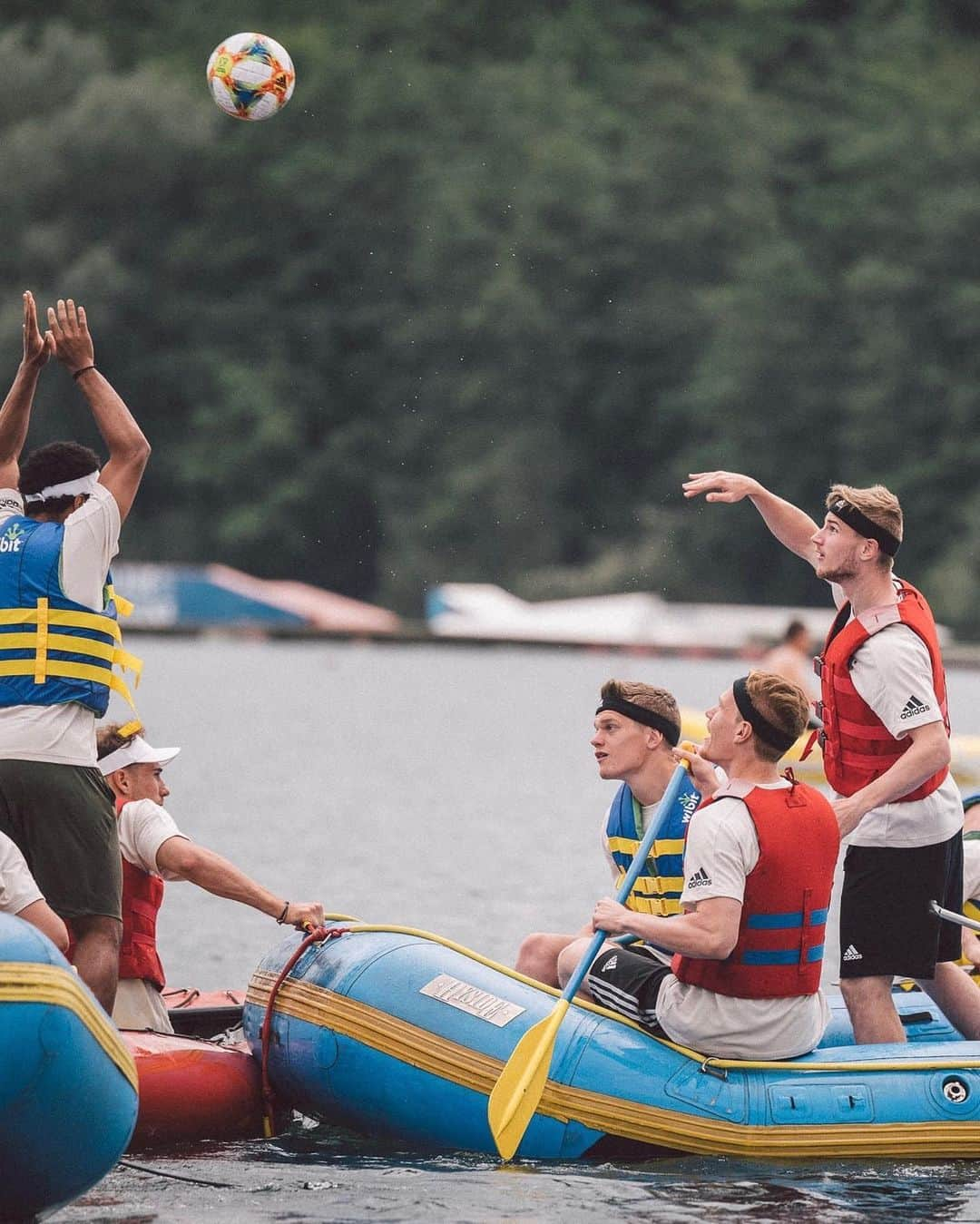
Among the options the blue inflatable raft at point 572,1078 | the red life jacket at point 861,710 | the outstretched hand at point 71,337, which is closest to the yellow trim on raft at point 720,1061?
the blue inflatable raft at point 572,1078

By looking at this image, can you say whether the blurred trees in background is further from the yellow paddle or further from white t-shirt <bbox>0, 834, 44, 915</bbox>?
white t-shirt <bbox>0, 834, 44, 915</bbox>

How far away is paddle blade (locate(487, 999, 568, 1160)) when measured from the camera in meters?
5.80

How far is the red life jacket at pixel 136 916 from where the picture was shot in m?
6.21

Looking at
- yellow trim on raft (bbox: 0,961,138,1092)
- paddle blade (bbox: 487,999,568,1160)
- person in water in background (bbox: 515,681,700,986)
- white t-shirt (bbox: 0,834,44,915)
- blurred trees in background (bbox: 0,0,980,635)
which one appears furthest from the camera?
blurred trees in background (bbox: 0,0,980,635)

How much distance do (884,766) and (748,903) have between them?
2.24 ft

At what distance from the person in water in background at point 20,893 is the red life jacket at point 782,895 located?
1.62 m

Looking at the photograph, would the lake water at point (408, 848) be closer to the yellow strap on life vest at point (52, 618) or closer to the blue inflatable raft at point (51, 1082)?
the blue inflatable raft at point (51, 1082)

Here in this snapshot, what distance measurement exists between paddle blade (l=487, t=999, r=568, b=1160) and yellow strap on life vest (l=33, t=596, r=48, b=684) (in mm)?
1590

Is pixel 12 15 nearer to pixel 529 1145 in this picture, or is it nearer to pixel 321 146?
pixel 321 146

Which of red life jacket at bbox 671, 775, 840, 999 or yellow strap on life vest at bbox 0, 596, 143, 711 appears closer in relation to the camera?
red life jacket at bbox 671, 775, 840, 999

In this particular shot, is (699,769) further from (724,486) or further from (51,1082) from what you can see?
(51,1082)

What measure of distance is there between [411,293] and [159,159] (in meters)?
6.27

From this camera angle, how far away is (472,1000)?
6.01 meters

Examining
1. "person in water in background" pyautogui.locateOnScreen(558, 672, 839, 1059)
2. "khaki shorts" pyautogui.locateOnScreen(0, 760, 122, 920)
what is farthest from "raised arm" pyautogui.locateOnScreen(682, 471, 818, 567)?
"khaki shorts" pyautogui.locateOnScreen(0, 760, 122, 920)
